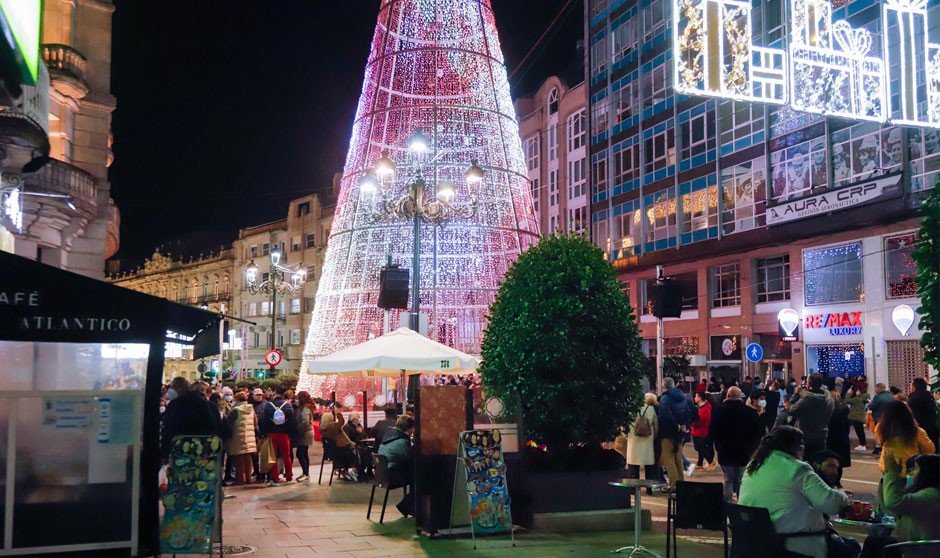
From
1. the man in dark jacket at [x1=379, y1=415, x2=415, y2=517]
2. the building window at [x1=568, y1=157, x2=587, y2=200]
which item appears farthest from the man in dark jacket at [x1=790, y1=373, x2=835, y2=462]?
the building window at [x1=568, y1=157, x2=587, y2=200]

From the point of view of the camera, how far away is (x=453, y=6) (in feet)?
74.4

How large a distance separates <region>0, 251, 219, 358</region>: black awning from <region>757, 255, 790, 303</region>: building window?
31.0 meters

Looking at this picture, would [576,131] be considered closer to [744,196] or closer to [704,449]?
[744,196]

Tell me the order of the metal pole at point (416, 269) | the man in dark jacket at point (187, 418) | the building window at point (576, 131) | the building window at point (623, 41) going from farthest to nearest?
the building window at point (576, 131) → the building window at point (623, 41) → the metal pole at point (416, 269) → the man in dark jacket at point (187, 418)

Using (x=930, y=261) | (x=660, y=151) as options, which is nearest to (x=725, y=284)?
(x=660, y=151)

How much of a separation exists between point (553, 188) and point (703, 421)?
38028mm

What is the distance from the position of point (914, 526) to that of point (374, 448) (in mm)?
10497

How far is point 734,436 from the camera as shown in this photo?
35.1 feet

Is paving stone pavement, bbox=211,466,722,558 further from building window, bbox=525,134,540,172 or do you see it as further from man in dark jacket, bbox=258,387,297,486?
building window, bbox=525,134,540,172

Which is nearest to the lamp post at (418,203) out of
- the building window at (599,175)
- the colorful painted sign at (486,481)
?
the colorful painted sign at (486,481)

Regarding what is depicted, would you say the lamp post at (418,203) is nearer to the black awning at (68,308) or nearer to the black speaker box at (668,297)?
the black speaker box at (668,297)

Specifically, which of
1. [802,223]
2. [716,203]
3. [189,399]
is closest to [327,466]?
[189,399]

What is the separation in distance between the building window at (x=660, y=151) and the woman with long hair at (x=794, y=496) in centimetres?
3499

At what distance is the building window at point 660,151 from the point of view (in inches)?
1565
